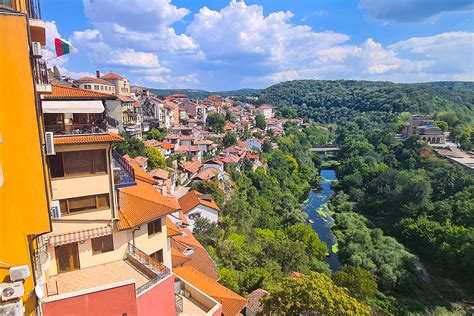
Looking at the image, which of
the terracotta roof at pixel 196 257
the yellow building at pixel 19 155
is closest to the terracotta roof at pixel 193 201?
the terracotta roof at pixel 196 257

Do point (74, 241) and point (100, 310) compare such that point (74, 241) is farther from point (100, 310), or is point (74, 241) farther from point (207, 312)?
point (207, 312)

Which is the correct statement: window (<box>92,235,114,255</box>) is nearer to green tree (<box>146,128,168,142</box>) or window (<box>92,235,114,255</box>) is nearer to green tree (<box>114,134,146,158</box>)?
green tree (<box>114,134,146,158</box>)

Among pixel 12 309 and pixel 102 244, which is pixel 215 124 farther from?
pixel 12 309

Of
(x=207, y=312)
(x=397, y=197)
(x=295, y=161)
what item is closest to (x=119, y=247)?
(x=207, y=312)

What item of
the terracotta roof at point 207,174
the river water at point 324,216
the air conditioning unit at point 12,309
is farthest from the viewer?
the terracotta roof at point 207,174

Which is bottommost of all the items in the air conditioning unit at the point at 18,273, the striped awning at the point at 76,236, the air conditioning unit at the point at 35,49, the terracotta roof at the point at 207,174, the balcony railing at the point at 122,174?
the terracotta roof at the point at 207,174

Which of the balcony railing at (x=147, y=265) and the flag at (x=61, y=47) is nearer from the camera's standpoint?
the flag at (x=61, y=47)

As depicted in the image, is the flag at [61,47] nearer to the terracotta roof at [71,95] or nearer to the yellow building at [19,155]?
the yellow building at [19,155]
